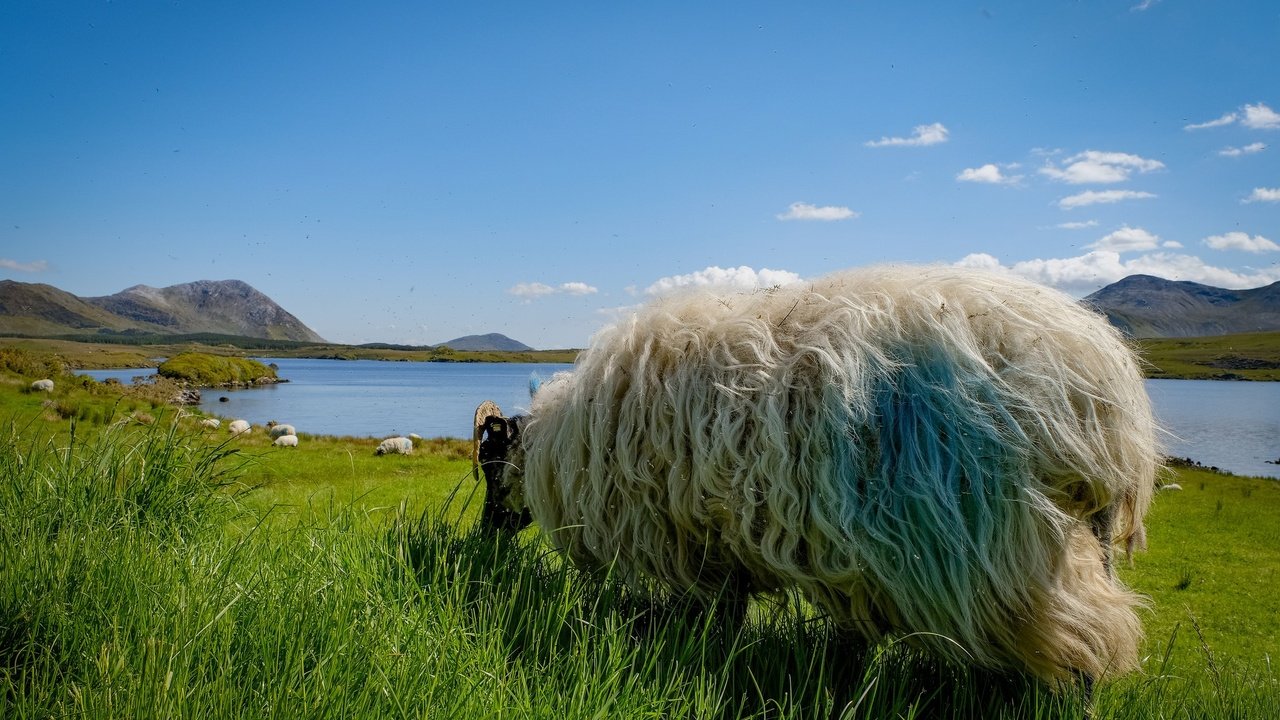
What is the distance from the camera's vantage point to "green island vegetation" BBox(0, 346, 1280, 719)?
2.01 m

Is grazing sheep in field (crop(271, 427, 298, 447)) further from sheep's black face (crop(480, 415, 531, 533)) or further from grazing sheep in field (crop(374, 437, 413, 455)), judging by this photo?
sheep's black face (crop(480, 415, 531, 533))

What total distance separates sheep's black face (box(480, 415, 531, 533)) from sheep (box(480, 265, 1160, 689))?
3.44 ft

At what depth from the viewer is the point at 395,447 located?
573 inches

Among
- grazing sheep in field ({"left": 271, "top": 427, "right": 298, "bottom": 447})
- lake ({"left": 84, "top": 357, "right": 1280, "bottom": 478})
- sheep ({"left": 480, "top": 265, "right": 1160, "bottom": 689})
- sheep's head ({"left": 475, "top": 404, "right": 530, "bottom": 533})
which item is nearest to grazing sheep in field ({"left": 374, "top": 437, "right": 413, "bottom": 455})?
grazing sheep in field ({"left": 271, "top": 427, "right": 298, "bottom": 447})

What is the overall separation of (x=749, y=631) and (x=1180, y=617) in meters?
5.38

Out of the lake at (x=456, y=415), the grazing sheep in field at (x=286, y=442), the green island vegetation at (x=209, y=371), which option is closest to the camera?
the grazing sheep in field at (x=286, y=442)

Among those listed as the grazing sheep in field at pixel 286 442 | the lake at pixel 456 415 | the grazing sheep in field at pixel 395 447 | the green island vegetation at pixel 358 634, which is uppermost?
the green island vegetation at pixel 358 634

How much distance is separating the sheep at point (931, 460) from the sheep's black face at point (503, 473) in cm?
105

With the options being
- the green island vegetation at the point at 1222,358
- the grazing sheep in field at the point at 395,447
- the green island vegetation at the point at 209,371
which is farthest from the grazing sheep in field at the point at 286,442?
the green island vegetation at the point at 1222,358

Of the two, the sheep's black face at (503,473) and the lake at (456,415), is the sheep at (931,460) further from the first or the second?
the lake at (456,415)

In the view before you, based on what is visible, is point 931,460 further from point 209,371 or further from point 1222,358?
point 1222,358

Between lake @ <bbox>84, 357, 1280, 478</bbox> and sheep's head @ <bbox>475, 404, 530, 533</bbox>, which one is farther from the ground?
sheep's head @ <bbox>475, 404, 530, 533</bbox>

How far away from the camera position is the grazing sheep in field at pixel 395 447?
46.8 ft

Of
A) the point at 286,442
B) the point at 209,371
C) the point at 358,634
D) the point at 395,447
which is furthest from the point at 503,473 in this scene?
the point at 209,371
